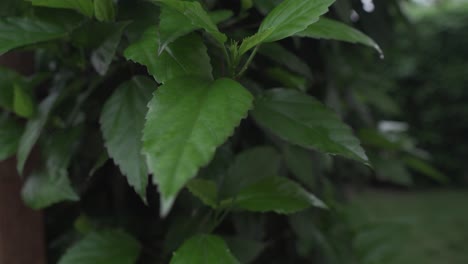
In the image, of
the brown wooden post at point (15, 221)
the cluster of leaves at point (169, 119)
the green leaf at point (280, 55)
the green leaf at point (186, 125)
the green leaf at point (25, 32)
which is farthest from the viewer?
the brown wooden post at point (15, 221)

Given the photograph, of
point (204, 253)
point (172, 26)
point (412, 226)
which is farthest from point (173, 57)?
point (412, 226)

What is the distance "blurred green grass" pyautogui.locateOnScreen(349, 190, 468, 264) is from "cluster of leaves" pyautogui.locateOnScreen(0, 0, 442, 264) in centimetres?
40

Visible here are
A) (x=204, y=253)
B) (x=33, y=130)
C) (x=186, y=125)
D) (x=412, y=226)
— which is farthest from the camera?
(x=412, y=226)

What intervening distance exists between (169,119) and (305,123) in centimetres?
25

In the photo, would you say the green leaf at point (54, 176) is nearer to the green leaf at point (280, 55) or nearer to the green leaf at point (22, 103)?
the green leaf at point (22, 103)

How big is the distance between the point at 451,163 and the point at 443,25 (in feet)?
5.75

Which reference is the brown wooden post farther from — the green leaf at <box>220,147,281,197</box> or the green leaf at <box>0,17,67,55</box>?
the green leaf at <box>220,147,281,197</box>

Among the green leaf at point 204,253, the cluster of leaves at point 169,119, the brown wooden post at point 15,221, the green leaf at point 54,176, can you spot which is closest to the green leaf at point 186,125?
the cluster of leaves at point 169,119

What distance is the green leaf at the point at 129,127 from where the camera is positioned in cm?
62

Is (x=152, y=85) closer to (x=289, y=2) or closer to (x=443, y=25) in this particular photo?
(x=289, y=2)

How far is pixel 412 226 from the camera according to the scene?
2621 mm

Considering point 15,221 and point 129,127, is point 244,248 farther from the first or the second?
point 15,221

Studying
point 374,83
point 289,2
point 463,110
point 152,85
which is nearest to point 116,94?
point 152,85

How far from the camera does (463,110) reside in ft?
19.7
